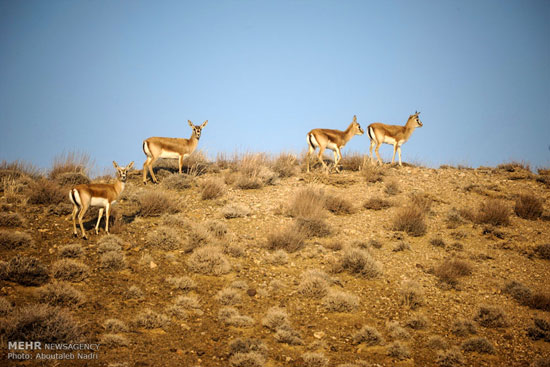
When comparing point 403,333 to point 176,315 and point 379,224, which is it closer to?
point 176,315

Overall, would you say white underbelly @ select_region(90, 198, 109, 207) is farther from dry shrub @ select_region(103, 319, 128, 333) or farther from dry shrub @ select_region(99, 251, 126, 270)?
dry shrub @ select_region(103, 319, 128, 333)

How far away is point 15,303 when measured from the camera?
28.8 feet

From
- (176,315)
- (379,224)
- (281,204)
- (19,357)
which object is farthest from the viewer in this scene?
(281,204)

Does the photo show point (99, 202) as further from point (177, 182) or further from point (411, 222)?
point (411, 222)

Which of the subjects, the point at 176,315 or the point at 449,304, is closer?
the point at 176,315

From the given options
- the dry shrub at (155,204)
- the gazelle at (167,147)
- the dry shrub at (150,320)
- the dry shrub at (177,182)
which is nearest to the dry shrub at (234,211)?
the dry shrub at (155,204)

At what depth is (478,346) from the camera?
8.86 meters

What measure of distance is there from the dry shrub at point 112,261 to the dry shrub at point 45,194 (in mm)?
5011

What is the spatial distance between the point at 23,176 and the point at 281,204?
10885 mm

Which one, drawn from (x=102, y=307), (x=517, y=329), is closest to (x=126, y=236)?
(x=102, y=307)

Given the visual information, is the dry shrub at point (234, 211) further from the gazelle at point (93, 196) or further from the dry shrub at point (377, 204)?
the dry shrub at point (377, 204)

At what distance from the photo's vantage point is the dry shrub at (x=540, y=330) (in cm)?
938

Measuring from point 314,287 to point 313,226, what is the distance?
373 cm

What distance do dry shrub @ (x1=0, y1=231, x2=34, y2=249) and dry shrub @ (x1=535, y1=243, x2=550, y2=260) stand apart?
1572cm
